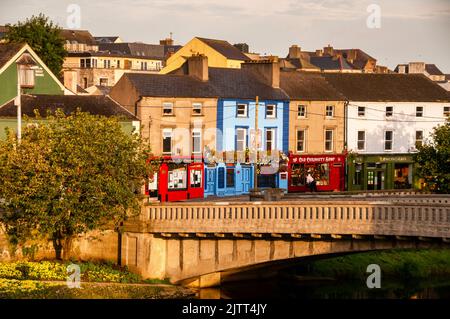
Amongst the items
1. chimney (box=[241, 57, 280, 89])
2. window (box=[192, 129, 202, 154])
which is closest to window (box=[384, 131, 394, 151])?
chimney (box=[241, 57, 280, 89])

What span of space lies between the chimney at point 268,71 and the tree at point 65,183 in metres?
31.2

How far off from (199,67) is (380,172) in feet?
59.5

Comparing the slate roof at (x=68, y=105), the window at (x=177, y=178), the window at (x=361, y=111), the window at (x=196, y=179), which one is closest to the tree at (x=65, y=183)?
the slate roof at (x=68, y=105)

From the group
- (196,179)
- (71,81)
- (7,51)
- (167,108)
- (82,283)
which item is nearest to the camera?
(82,283)

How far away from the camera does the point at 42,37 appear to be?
103 metres

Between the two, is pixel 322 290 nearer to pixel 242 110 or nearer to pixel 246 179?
pixel 246 179

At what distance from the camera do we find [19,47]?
7681 cm

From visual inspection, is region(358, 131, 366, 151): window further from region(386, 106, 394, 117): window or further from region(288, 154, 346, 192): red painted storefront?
region(386, 106, 394, 117): window

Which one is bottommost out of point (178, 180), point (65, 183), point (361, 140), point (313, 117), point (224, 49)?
point (178, 180)

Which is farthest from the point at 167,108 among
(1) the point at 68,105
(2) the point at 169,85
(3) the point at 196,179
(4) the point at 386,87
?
(4) the point at 386,87

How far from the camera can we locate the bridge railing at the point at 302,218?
4841 centimetres

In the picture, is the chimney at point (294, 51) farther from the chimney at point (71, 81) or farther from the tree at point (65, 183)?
the tree at point (65, 183)

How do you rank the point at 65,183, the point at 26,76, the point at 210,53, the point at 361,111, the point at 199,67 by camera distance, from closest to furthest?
the point at 65,183 → the point at 26,76 → the point at 199,67 → the point at 361,111 → the point at 210,53
